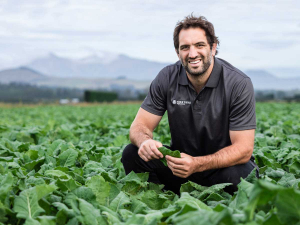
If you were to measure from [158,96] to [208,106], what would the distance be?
534mm

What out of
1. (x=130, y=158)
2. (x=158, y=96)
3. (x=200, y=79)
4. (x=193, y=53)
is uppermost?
(x=193, y=53)

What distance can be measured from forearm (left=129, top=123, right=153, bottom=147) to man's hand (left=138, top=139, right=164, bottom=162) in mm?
192

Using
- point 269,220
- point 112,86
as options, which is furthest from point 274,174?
point 112,86

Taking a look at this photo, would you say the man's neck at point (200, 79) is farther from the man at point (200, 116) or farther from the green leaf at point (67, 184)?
the green leaf at point (67, 184)

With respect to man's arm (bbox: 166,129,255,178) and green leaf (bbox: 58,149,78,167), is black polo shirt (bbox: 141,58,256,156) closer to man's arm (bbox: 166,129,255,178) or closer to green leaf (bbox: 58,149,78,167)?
man's arm (bbox: 166,129,255,178)

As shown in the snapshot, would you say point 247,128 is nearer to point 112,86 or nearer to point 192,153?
point 192,153

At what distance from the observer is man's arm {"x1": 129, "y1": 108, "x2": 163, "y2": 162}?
10.2 ft

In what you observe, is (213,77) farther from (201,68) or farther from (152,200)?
(152,200)

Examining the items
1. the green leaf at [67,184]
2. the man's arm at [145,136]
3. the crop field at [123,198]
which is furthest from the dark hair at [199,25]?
the green leaf at [67,184]

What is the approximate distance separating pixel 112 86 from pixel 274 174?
155 m

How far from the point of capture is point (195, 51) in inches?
131

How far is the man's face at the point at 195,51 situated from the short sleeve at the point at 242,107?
353 mm

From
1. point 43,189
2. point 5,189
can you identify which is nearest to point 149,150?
point 43,189

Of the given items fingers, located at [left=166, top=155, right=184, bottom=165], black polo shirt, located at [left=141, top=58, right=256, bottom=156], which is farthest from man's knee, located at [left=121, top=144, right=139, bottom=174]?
fingers, located at [left=166, top=155, right=184, bottom=165]
